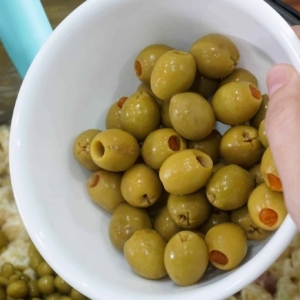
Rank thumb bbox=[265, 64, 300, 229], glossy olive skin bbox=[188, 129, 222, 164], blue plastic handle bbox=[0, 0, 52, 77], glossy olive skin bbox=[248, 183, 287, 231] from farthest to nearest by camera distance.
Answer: blue plastic handle bbox=[0, 0, 52, 77] → glossy olive skin bbox=[188, 129, 222, 164] → glossy olive skin bbox=[248, 183, 287, 231] → thumb bbox=[265, 64, 300, 229]

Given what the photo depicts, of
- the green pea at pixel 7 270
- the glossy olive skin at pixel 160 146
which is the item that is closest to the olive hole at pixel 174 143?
the glossy olive skin at pixel 160 146

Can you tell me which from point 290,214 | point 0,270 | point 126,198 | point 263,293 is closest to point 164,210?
point 126,198

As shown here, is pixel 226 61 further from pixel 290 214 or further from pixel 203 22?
pixel 290 214

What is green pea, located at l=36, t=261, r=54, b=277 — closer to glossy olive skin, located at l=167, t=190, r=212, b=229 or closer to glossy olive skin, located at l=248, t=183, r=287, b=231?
glossy olive skin, located at l=167, t=190, r=212, b=229

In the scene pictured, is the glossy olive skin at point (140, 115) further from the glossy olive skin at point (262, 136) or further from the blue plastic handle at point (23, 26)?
the blue plastic handle at point (23, 26)

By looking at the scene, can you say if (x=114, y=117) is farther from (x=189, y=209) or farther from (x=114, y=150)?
(x=189, y=209)

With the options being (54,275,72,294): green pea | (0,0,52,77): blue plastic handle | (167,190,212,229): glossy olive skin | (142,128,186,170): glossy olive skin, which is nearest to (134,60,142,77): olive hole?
(142,128,186,170): glossy olive skin
